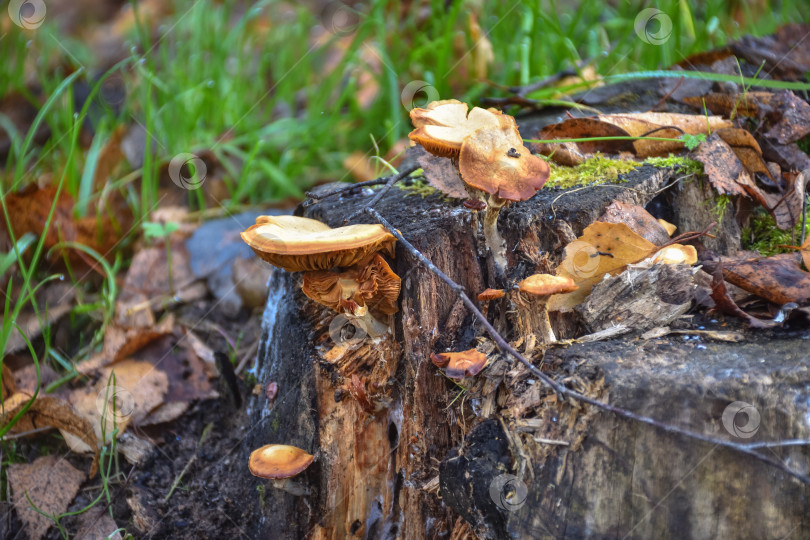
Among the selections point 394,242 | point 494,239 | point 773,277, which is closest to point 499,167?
point 494,239

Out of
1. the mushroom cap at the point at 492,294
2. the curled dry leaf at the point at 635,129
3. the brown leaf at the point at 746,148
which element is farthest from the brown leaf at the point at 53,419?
the brown leaf at the point at 746,148

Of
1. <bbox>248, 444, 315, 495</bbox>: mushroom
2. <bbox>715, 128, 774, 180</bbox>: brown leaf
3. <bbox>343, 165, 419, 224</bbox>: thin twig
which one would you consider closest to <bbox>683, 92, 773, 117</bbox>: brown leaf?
<bbox>715, 128, 774, 180</bbox>: brown leaf

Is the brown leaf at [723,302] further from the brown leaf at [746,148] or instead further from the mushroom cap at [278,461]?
the mushroom cap at [278,461]

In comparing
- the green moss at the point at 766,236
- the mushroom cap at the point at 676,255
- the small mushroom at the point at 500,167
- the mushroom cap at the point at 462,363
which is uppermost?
the small mushroom at the point at 500,167

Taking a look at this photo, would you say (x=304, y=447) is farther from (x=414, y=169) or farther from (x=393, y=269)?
(x=414, y=169)

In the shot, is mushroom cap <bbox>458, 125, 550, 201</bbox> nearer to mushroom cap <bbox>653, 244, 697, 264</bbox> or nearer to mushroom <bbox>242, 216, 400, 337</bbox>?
mushroom <bbox>242, 216, 400, 337</bbox>

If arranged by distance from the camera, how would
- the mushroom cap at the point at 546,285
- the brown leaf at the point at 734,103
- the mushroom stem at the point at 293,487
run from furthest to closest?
the brown leaf at the point at 734,103
the mushroom stem at the point at 293,487
the mushroom cap at the point at 546,285

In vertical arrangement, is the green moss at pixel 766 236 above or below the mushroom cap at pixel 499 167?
below
